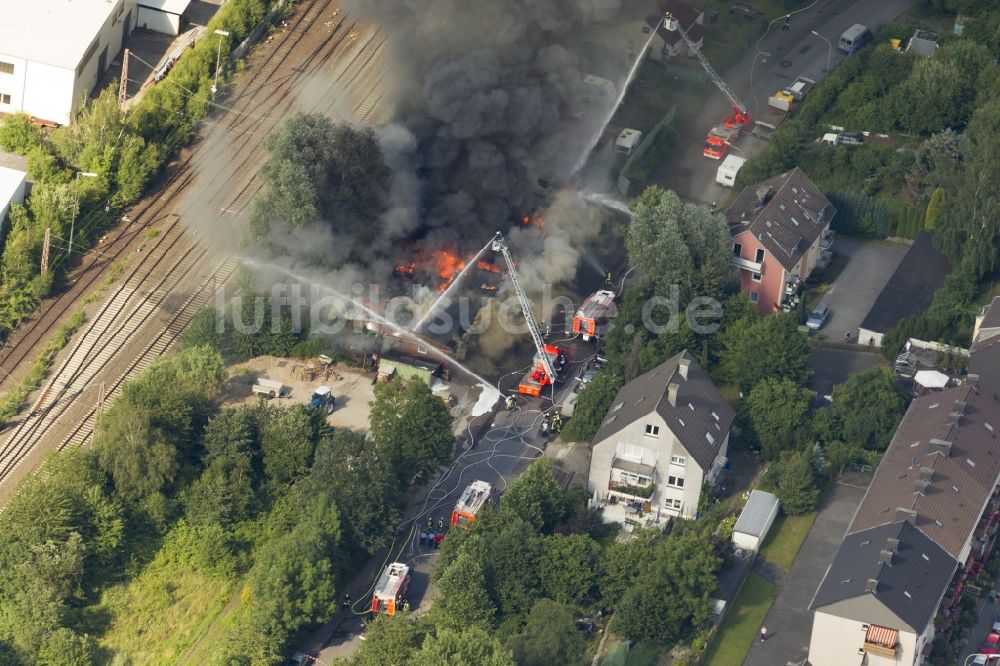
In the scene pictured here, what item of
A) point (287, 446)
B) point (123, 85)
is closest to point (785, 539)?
point (287, 446)

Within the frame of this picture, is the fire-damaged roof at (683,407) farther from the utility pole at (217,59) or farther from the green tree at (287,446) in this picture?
the utility pole at (217,59)

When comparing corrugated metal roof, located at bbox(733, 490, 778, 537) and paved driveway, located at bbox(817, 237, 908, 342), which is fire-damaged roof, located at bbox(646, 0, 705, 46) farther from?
corrugated metal roof, located at bbox(733, 490, 778, 537)

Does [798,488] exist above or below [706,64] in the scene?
below

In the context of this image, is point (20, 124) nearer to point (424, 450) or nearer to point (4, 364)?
point (4, 364)

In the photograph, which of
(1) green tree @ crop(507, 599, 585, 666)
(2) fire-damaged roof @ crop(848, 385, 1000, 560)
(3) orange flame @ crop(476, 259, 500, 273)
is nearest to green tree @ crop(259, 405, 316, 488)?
(1) green tree @ crop(507, 599, 585, 666)

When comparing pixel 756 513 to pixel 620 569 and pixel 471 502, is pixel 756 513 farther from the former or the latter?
pixel 471 502

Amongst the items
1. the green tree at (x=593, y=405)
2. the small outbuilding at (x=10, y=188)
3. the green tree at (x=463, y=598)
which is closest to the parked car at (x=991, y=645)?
the green tree at (x=463, y=598)
